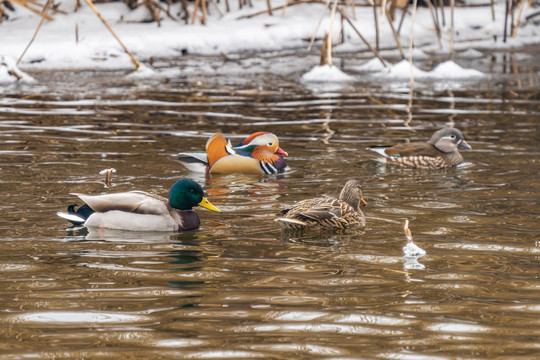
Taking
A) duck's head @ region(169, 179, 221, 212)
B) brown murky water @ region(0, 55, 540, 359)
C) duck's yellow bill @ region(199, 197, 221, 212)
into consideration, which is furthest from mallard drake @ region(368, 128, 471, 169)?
duck's head @ region(169, 179, 221, 212)

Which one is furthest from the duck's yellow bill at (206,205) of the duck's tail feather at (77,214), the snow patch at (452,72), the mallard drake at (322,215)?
the snow patch at (452,72)

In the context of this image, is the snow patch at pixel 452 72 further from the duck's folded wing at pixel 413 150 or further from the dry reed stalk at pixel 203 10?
the duck's folded wing at pixel 413 150

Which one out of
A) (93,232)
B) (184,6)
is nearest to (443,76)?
(184,6)

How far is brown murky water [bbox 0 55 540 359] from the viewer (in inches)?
172

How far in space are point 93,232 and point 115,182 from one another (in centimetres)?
175

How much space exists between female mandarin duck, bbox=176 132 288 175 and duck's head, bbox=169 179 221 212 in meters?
2.14

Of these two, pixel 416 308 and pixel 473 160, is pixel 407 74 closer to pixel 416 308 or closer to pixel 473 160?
pixel 473 160

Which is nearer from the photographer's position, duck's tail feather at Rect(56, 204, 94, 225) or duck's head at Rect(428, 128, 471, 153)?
duck's tail feather at Rect(56, 204, 94, 225)

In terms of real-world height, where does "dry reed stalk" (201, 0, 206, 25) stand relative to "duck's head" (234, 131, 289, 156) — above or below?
above

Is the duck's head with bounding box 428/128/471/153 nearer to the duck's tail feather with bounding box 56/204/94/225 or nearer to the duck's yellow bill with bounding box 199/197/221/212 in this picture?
the duck's yellow bill with bounding box 199/197/221/212

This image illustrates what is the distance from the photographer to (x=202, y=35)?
19.3 metres

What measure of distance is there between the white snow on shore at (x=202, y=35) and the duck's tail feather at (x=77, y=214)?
9918 mm

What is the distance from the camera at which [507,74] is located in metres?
16.9

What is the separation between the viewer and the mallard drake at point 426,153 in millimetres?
9672
